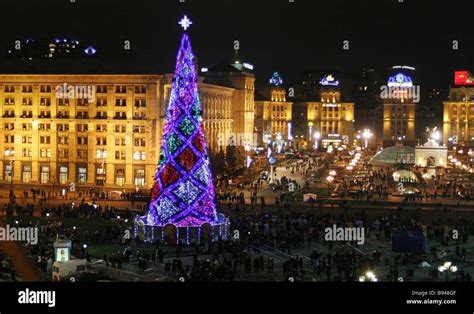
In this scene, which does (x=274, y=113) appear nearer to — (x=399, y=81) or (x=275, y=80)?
(x=275, y=80)

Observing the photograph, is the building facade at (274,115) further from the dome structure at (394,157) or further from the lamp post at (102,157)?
the lamp post at (102,157)

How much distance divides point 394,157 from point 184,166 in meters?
49.3

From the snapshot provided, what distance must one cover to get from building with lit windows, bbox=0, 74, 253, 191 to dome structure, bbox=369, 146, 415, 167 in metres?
23.9

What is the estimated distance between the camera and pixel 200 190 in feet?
109

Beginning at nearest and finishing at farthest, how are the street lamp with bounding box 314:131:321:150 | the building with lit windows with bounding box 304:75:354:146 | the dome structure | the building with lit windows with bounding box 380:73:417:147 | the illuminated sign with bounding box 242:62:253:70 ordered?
the dome structure → the illuminated sign with bounding box 242:62:253:70 → the street lamp with bounding box 314:131:321:150 → the building with lit windows with bounding box 380:73:417:147 → the building with lit windows with bounding box 304:75:354:146

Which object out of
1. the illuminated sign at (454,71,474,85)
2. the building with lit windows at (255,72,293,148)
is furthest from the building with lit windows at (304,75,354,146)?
the illuminated sign at (454,71,474,85)

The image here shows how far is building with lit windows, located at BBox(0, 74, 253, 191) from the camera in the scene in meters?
62.9

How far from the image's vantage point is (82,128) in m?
64.8

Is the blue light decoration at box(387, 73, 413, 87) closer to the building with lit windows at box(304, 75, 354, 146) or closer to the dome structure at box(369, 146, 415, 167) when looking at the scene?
the building with lit windows at box(304, 75, 354, 146)

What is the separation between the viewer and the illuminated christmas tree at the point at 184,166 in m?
32.9

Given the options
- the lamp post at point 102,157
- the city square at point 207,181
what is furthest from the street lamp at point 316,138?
the lamp post at point 102,157

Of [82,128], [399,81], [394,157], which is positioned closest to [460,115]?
[399,81]

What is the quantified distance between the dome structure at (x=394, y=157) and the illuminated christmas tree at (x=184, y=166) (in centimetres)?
4625

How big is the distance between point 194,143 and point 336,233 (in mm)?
7004
